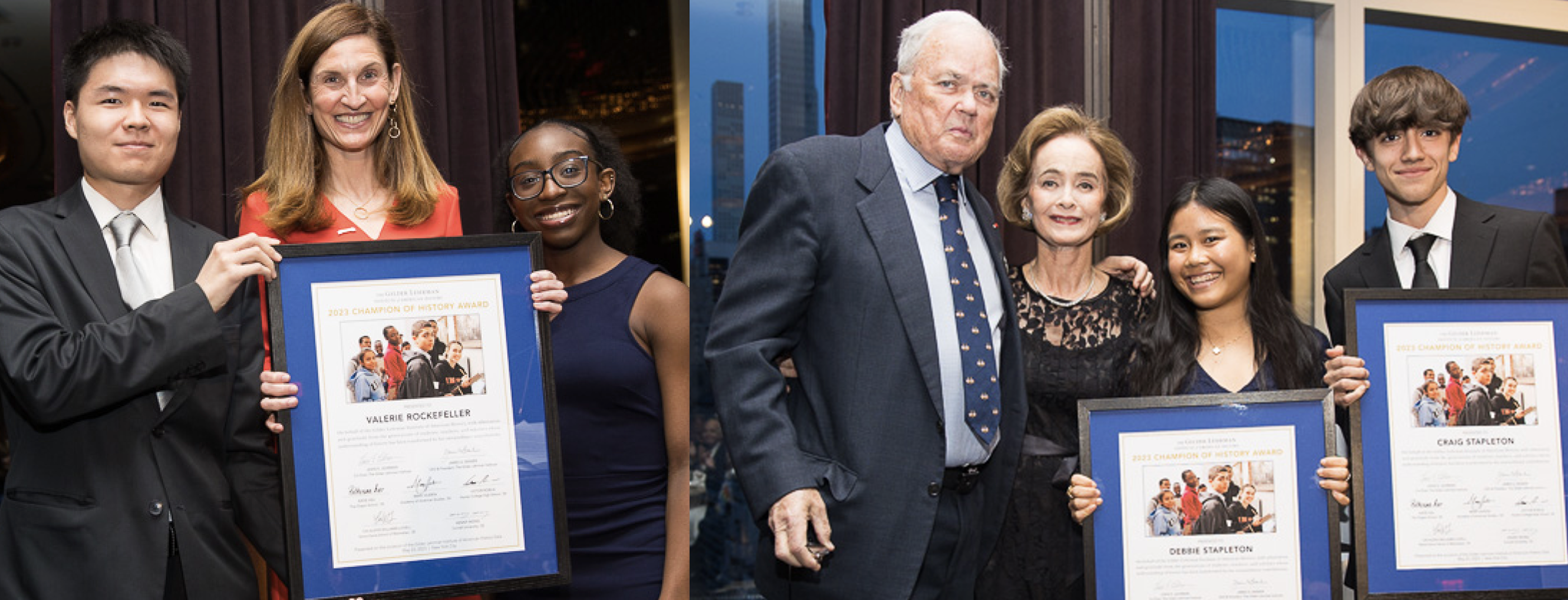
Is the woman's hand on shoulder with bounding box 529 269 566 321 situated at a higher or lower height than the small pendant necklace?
higher

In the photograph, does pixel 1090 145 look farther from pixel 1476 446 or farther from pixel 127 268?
pixel 127 268

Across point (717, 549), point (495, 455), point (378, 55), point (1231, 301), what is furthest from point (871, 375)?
point (717, 549)

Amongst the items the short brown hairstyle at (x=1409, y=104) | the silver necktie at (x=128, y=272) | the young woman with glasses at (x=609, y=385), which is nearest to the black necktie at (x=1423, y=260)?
the short brown hairstyle at (x=1409, y=104)

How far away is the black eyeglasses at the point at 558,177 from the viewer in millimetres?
2510

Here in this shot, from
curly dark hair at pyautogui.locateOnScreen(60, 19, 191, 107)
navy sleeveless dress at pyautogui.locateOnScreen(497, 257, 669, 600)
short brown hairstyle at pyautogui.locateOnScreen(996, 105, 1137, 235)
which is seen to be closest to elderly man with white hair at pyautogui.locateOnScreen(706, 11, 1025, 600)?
navy sleeveless dress at pyautogui.locateOnScreen(497, 257, 669, 600)

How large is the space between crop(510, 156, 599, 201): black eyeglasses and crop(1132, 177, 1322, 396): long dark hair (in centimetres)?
137

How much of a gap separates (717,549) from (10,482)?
240 cm

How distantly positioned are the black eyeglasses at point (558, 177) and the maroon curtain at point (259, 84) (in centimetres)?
68

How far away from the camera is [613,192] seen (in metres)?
2.68

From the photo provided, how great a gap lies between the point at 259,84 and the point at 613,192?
1.17 meters

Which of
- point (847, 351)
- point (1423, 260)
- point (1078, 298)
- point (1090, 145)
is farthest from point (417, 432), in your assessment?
point (1423, 260)

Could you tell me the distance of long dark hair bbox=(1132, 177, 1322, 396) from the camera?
95.4 inches

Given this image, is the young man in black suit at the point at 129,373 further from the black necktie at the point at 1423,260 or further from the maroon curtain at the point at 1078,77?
the black necktie at the point at 1423,260
